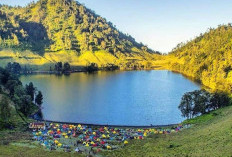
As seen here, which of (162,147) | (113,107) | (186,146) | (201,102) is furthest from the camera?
(113,107)

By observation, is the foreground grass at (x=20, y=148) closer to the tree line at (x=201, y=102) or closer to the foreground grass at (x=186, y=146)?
the foreground grass at (x=186, y=146)

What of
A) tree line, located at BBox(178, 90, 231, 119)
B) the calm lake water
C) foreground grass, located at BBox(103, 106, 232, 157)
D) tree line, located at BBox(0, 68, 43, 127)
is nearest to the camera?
foreground grass, located at BBox(103, 106, 232, 157)

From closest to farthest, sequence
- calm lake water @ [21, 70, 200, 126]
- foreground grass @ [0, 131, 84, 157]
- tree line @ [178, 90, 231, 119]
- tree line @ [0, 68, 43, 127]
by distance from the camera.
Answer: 1. foreground grass @ [0, 131, 84, 157]
2. tree line @ [0, 68, 43, 127]
3. tree line @ [178, 90, 231, 119]
4. calm lake water @ [21, 70, 200, 126]

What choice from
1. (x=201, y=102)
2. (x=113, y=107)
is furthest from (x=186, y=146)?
(x=113, y=107)

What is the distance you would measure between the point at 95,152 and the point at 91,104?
8782cm

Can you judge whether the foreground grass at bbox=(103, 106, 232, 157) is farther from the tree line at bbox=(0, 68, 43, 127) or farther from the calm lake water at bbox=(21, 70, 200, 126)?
the tree line at bbox=(0, 68, 43, 127)

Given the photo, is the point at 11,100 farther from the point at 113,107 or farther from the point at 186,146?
the point at 186,146

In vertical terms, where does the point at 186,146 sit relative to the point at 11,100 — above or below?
below

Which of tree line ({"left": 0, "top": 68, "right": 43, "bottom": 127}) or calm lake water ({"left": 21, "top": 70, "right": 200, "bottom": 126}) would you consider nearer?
tree line ({"left": 0, "top": 68, "right": 43, "bottom": 127})

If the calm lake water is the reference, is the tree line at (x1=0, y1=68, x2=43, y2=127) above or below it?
above

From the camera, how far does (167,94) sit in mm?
189875

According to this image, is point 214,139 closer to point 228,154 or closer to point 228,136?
point 228,136

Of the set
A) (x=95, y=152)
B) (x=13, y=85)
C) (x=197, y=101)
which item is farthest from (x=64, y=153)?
(x=13, y=85)

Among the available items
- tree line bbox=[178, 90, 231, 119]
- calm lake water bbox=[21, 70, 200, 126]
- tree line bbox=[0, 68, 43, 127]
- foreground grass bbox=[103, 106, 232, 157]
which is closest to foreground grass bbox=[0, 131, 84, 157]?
tree line bbox=[0, 68, 43, 127]
